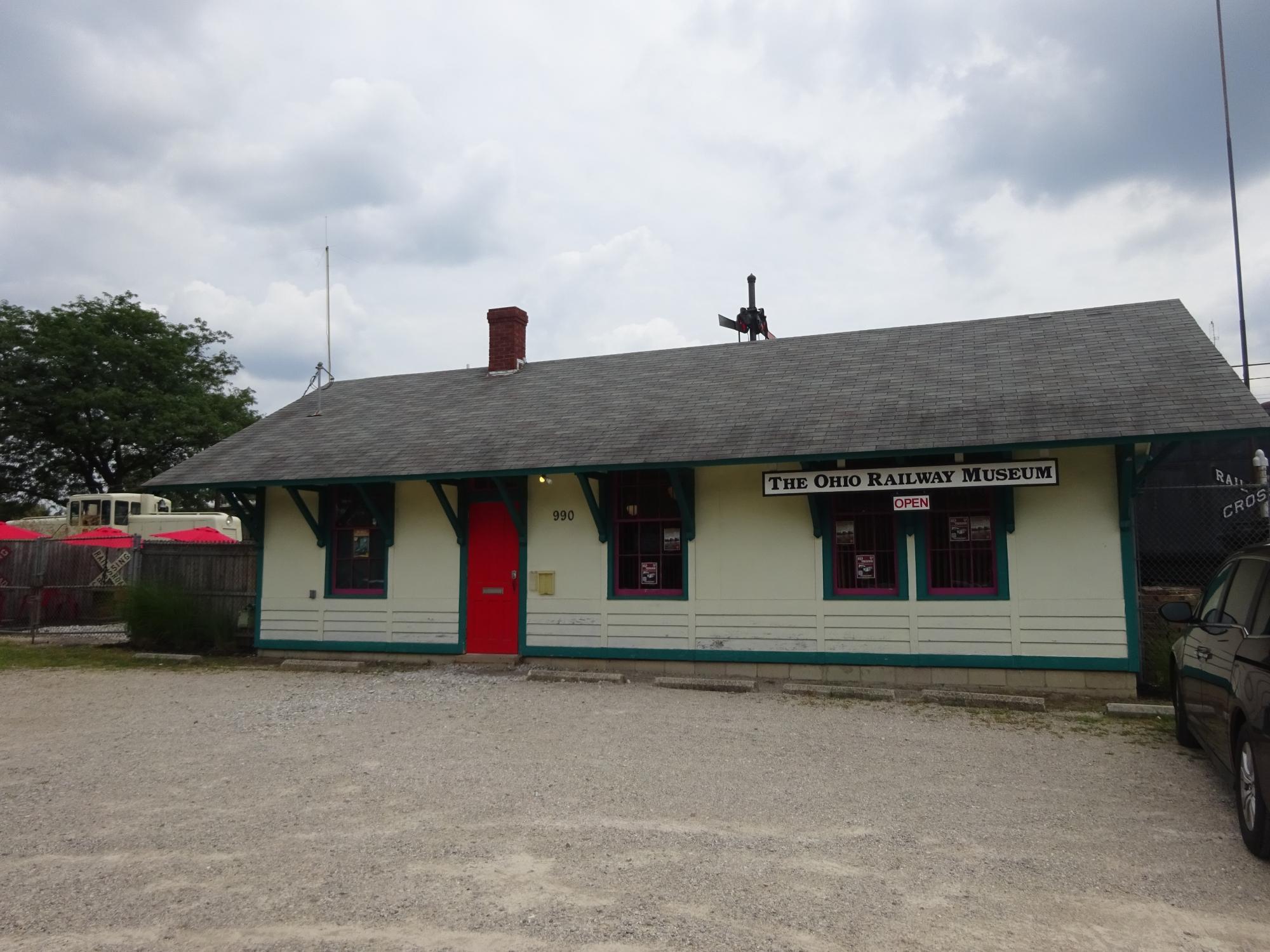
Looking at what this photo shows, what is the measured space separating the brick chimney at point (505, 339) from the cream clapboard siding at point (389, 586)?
4.17m

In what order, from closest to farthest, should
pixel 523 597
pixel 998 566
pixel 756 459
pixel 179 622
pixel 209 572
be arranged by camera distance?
pixel 998 566, pixel 756 459, pixel 523 597, pixel 179 622, pixel 209 572

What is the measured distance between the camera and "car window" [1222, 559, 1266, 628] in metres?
5.58

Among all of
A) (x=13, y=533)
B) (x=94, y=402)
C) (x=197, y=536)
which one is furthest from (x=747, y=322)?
(x=94, y=402)

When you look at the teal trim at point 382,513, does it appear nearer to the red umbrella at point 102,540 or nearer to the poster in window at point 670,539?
the poster in window at point 670,539

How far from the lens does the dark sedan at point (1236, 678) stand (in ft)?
15.6

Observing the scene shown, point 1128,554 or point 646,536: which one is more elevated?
point 646,536

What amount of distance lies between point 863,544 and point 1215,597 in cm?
448

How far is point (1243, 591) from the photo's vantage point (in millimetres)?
5898

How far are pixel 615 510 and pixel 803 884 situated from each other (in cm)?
789

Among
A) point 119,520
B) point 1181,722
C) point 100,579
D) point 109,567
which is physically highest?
point 119,520

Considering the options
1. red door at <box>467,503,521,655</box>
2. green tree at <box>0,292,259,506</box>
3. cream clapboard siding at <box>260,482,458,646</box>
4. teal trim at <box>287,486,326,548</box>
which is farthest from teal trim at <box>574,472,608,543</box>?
green tree at <box>0,292,259,506</box>

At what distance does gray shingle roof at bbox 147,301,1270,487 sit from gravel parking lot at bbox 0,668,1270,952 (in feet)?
10.7

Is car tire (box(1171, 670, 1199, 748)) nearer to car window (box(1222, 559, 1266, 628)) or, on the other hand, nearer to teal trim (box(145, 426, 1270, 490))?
car window (box(1222, 559, 1266, 628))

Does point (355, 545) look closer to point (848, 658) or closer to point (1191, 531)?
point (848, 658)
